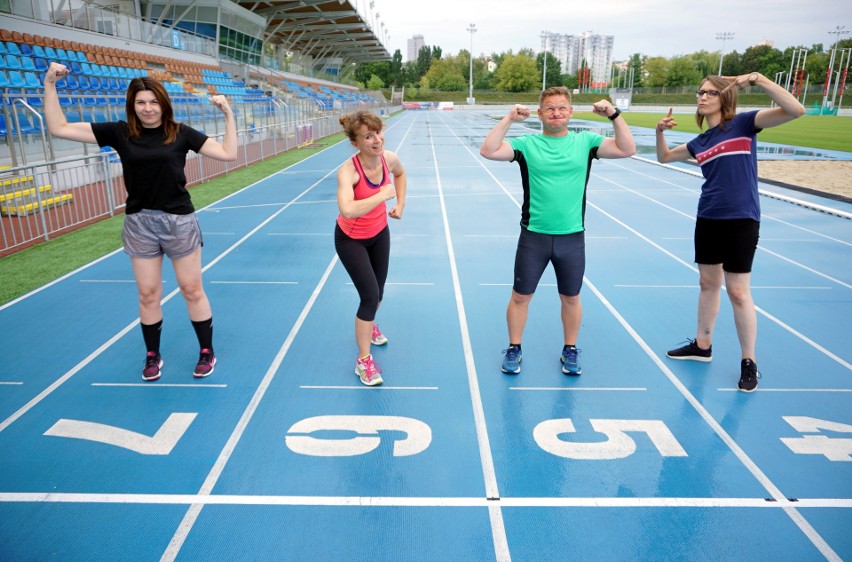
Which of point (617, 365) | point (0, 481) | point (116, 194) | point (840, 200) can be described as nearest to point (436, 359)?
point (617, 365)

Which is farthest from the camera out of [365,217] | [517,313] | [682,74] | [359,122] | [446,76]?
[446,76]

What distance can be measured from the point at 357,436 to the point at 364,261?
118 cm

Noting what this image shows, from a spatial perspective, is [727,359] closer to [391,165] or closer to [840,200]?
[391,165]

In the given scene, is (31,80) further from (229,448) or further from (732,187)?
(732,187)

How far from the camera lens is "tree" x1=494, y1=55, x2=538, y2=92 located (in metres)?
109

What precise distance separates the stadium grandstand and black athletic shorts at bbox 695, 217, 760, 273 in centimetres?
698

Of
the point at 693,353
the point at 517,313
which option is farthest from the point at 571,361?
the point at 693,353

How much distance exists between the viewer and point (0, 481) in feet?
10.4

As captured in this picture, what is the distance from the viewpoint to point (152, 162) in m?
3.79

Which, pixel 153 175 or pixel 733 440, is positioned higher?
pixel 153 175

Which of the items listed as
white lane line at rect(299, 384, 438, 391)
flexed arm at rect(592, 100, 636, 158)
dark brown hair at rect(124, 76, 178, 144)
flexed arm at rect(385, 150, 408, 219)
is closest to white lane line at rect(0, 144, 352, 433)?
white lane line at rect(299, 384, 438, 391)

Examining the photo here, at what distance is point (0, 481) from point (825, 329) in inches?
249

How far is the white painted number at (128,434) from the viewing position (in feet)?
11.4

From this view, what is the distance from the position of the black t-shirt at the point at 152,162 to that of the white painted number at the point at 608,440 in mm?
2787
